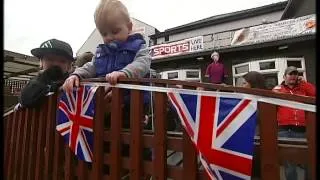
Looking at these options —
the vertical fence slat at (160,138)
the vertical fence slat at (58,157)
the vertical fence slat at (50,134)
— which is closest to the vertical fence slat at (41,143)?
the vertical fence slat at (50,134)

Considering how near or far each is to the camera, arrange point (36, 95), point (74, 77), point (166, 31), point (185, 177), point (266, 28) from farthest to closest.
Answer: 1. point (166, 31)
2. point (266, 28)
3. point (36, 95)
4. point (74, 77)
5. point (185, 177)

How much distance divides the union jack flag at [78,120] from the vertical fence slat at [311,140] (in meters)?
1.44

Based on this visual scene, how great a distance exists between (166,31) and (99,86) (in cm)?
2173

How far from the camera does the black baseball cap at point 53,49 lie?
115 inches

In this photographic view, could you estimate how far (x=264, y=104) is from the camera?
1.62 metres

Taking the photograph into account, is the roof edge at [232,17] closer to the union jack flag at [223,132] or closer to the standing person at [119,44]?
the standing person at [119,44]

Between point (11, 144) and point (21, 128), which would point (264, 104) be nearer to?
point (21, 128)

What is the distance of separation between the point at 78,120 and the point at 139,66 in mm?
606

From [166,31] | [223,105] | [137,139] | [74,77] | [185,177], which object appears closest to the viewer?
[223,105]

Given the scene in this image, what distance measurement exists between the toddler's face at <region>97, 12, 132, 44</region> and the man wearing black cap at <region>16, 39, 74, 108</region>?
2.12ft

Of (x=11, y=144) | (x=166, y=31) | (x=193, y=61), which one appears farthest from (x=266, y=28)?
(x=11, y=144)

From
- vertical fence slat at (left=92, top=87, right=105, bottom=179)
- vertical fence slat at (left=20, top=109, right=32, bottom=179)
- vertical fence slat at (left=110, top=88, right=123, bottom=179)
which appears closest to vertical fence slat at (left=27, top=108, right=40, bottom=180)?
vertical fence slat at (left=20, top=109, right=32, bottom=179)

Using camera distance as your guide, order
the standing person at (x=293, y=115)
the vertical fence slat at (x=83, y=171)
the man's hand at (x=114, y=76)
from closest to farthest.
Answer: the man's hand at (x=114, y=76) → the vertical fence slat at (x=83, y=171) → the standing person at (x=293, y=115)

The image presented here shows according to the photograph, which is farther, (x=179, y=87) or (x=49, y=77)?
(x=49, y=77)
